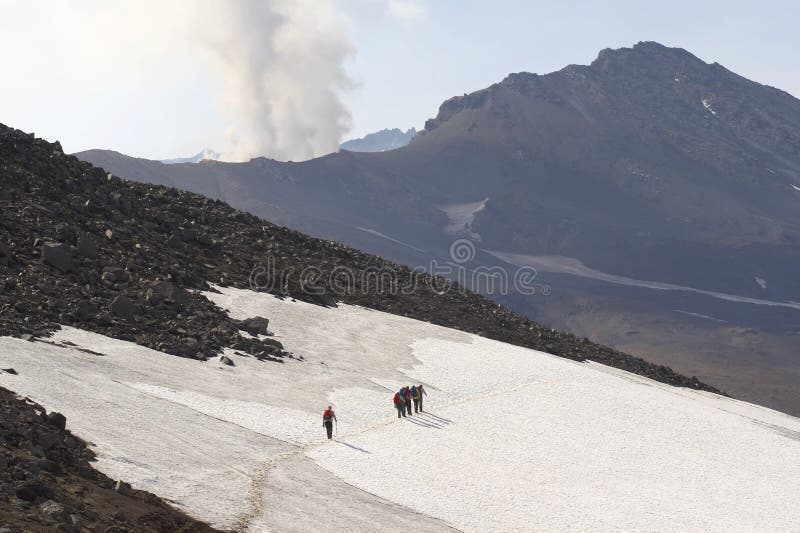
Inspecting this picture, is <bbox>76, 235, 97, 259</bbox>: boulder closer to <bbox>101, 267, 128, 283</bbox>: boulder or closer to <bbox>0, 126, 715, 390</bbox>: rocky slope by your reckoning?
<bbox>0, 126, 715, 390</bbox>: rocky slope

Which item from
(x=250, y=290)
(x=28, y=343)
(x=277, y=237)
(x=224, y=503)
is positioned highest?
(x=277, y=237)

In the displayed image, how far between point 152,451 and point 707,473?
29646 mm

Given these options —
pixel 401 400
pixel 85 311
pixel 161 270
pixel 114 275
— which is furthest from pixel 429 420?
pixel 161 270

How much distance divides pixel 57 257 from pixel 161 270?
909 centimetres

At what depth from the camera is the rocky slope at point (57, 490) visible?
21266 mm

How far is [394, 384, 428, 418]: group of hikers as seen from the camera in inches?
1799

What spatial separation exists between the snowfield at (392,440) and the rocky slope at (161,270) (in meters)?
2.73

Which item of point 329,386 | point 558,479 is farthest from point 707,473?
point 329,386

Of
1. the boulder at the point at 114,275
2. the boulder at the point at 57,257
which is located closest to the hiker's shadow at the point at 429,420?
the boulder at the point at 114,275

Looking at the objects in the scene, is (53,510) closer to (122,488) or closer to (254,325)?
(122,488)

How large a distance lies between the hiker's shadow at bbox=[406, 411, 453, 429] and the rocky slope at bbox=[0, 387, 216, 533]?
67.7ft

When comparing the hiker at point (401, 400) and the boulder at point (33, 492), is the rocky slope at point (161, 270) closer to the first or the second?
the hiker at point (401, 400)

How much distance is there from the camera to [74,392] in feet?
112

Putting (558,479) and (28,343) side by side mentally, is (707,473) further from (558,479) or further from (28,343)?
(28,343)
